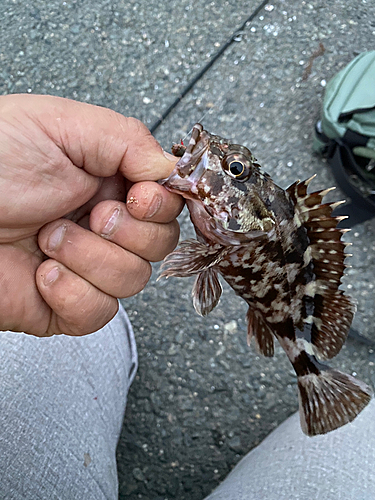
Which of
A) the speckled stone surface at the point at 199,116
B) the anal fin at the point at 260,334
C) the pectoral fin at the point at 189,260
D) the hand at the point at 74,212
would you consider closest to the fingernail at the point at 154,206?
the hand at the point at 74,212

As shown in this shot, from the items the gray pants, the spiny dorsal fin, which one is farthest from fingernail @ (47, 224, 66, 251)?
the spiny dorsal fin

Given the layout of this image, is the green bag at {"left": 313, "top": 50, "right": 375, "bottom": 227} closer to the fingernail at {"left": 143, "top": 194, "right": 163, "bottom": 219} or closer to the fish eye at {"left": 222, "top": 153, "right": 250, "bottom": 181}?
the fish eye at {"left": 222, "top": 153, "right": 250, "bottom": 181}

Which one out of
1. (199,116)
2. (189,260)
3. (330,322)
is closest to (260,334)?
(330,322)

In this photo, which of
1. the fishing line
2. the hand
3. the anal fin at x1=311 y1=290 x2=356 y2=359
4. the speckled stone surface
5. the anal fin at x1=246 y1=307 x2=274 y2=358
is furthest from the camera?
the fishing line

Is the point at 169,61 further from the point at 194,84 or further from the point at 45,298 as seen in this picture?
the point at 45,298

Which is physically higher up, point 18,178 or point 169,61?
point 18,178

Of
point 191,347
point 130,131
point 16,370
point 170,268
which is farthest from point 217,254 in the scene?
point 191,347
